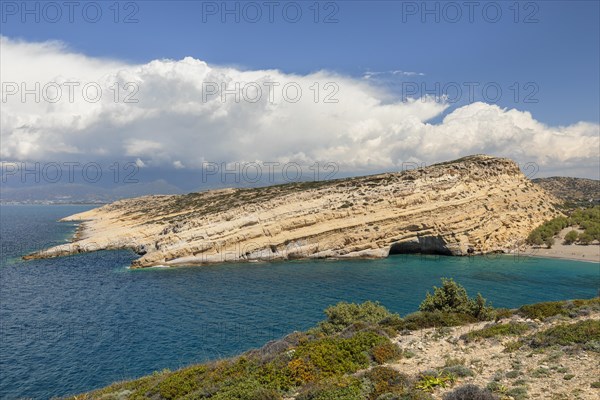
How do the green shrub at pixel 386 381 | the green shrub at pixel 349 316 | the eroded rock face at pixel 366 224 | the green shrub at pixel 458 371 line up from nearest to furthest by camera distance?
the green shrub at pixel 386 381 < the green shrub at pixel 458 371 < the green shrub at pixel 349 316 < the eroded rock face at pixel 366 224

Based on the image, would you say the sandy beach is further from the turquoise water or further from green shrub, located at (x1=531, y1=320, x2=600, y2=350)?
green shrub, located at (x1=531, y1=320, x2=600, y2=350)

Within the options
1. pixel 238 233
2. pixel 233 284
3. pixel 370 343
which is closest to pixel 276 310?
pixel 233 284

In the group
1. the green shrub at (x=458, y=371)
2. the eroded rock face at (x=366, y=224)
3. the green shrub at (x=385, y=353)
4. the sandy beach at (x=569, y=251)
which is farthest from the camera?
the eroded rock face at (x=366, y=224)

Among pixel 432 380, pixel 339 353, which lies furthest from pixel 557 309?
pixel 339 353

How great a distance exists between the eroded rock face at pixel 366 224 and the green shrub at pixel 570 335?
162ft

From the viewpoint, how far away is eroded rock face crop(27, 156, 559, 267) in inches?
2473

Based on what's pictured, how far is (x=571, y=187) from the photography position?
158625 millimetres

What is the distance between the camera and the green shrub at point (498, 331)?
15109mm

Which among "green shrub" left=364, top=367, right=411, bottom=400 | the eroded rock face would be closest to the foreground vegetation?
"green shrub" left=364, top=367, right=411, bottom=400

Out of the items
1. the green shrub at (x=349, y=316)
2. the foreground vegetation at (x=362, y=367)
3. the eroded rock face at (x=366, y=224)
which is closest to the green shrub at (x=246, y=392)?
the foreground vegetation at (x=362, y=367)

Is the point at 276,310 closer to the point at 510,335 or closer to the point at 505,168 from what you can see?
the point at 510,335

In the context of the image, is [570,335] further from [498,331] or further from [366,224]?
[366,224]

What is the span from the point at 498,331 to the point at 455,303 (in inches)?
186

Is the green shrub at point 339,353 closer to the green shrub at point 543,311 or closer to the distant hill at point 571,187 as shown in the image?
the green shrub at point 543,311
